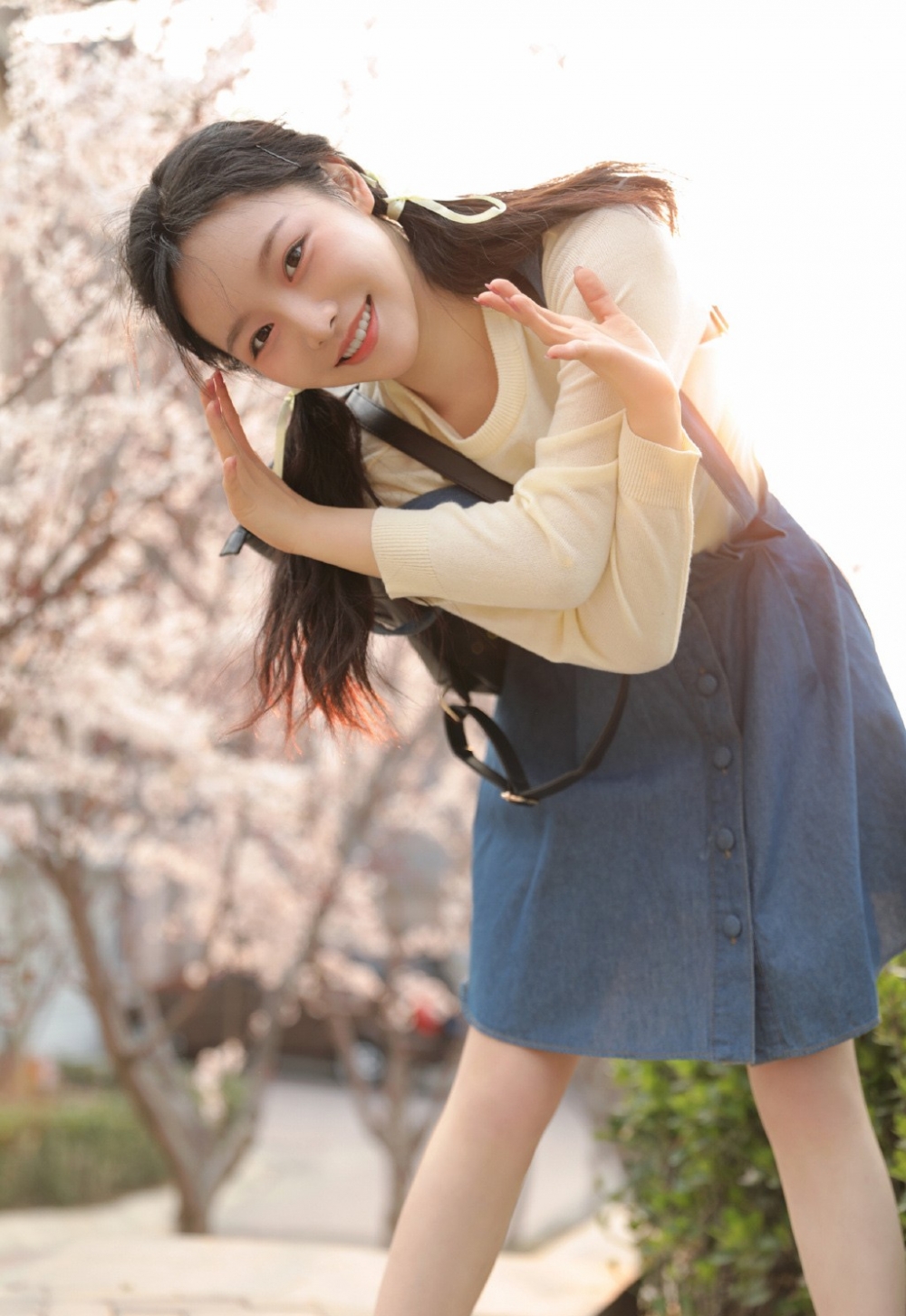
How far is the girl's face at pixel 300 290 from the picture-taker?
1272 millimetres

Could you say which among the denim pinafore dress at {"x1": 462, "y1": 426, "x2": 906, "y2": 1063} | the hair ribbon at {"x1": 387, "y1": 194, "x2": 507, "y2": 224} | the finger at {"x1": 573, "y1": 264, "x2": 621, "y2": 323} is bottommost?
the denim pinafore dress at {"x1": 462, "y1": 426, "x2": 906, "y2": 1063}

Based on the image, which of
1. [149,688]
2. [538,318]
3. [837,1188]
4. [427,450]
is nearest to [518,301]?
[538,318]

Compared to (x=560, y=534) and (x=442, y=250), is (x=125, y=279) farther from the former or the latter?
(x=560, y=534)

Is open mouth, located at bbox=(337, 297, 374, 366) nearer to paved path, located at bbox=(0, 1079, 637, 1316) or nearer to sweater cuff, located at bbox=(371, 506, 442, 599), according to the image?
sweater cuff, located at bbox=(371, 506, 442, 599)

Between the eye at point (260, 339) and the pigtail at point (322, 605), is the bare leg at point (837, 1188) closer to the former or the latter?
the pigtail at point (322, 605)

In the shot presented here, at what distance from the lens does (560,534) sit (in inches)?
46.6

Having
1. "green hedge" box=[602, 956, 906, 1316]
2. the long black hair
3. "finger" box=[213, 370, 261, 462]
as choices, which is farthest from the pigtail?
"green hedge" box=[602, 956, 906, 1316]

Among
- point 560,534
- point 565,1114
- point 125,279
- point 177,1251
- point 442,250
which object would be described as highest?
point 442,250

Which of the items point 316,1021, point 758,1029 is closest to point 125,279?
point 758,1029

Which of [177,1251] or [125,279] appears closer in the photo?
[125,279]

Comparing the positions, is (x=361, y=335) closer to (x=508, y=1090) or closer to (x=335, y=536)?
(x=335, y=536)

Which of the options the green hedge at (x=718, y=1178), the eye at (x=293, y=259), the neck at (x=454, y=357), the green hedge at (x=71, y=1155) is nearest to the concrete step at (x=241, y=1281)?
the green hedge at (x=718, y=1178)

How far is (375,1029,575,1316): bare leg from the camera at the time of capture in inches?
53.9

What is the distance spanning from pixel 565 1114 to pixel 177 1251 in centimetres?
835
